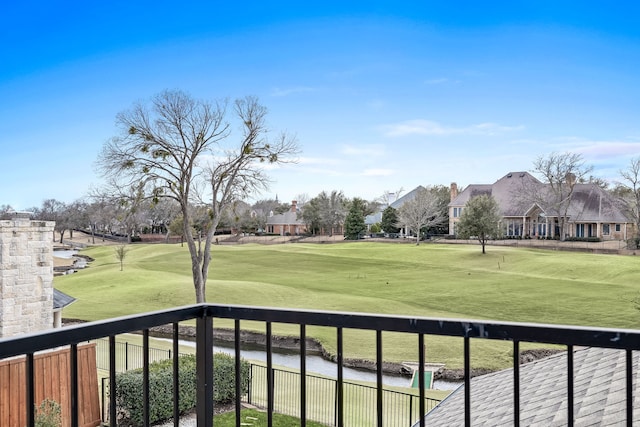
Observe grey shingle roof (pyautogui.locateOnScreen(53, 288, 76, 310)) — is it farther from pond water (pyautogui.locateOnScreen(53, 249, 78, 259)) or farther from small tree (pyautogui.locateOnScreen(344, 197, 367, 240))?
small tree (pyautogui.locateOnScreen(344, 197, 367, 240))

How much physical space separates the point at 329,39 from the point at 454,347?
31513mm

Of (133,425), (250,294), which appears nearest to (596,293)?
(250,294)

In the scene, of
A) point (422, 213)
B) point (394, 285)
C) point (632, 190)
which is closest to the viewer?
point (394, 285)

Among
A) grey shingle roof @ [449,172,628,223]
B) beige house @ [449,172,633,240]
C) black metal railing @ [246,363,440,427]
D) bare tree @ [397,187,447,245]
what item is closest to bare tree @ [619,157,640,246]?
beige house @ [449,172,633,240]

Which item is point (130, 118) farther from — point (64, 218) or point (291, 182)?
point (291, 182)

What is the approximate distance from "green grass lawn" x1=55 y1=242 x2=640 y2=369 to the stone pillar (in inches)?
216

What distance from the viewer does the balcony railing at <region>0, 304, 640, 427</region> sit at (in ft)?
4.24

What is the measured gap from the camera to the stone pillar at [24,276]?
39.6 feet

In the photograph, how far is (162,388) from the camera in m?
9.20

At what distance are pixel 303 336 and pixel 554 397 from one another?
2113 millimetres

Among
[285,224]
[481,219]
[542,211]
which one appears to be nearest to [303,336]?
[481,219]

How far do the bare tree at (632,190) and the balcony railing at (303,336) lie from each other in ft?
106

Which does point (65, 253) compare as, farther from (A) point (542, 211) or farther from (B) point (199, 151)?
(A) point (542, 211)

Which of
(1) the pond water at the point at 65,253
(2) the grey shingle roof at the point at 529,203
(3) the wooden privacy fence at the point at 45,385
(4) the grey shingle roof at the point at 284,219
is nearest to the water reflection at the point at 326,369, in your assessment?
(3) the wooden privacy fence at the point at 45,385
